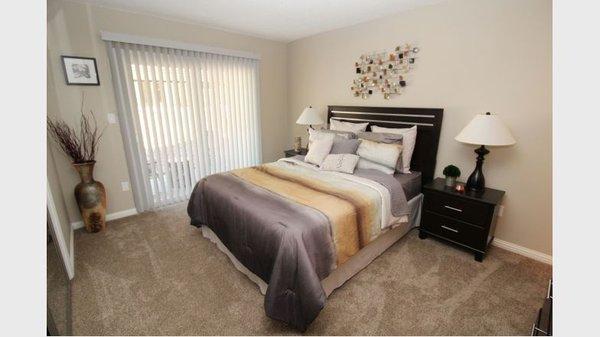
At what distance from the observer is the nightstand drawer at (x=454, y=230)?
2.24 metres

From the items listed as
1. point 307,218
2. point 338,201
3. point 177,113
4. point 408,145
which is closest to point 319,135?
point 408,145

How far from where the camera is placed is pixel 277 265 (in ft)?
5.13

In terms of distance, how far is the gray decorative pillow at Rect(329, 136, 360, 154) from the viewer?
2861mm

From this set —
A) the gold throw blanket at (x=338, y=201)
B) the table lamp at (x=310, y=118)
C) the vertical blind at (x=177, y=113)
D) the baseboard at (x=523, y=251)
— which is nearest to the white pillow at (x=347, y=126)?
the table lamp at (x=310, y=118)

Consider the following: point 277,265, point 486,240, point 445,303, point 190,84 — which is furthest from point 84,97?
point 486,240

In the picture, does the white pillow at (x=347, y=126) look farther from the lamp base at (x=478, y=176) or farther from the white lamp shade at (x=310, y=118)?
the lamp base at (x=478, y=176)

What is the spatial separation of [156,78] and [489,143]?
3.51m

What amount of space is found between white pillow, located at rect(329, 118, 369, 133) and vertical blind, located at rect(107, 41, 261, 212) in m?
1.39

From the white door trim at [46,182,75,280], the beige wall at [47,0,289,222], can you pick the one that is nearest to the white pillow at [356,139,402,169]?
the beige wall at [47,0,289,222]

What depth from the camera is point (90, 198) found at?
267 cm

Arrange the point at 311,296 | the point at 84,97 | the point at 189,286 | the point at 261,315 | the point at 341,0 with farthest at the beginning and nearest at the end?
the point at 84,97 < the point at 341,0 < the point at 189,286 < the point at 261,315 < the point at 311,296

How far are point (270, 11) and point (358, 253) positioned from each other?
2.66 meters

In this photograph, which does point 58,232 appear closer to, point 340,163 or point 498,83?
point 340,163

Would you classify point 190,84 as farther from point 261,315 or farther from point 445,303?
point 445,303
